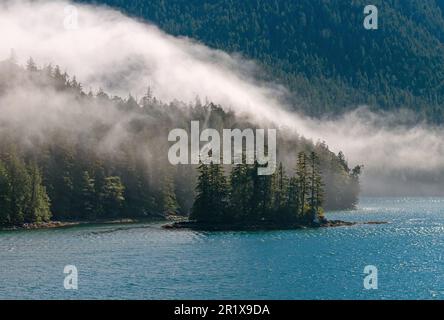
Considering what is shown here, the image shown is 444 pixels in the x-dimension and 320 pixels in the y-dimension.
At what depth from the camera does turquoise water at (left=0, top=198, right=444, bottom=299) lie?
310ft

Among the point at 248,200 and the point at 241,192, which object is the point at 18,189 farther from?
the point at 248,200

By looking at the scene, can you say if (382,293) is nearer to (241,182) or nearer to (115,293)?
(115,293)

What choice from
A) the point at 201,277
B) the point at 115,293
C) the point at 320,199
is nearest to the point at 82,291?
the point at 115,293

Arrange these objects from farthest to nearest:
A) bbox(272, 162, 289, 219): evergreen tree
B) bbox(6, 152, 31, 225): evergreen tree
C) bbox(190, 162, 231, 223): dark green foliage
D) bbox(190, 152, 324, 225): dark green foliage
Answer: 1. bbox(6, 152, 31, 225): evergreen tree
2. bbox(272, 162, 289, 219): evergreen tree
3. bbox(190, 152, 324, 225): dark green foliage
4. bbox(190, 162, 231, 223): dark green foliage

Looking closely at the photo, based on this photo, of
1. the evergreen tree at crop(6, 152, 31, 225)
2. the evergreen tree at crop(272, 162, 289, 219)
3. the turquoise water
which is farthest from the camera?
the evergreen tree at crop(6, 152, 31, 225)

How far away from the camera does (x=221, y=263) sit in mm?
119062

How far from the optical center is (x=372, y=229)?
18438 cm

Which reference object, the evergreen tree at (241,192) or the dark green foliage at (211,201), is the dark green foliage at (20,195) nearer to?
the dark green foliage at (211,201)

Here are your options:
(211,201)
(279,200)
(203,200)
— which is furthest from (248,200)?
(203,200)

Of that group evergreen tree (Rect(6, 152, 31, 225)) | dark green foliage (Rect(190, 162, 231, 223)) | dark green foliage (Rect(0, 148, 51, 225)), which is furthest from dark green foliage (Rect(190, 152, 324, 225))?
evergreen tree (Rect(6, 152, 31, 225))

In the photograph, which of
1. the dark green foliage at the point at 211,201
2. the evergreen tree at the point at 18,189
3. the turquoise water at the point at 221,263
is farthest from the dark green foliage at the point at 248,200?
the evergreen tree at the point at 18,189

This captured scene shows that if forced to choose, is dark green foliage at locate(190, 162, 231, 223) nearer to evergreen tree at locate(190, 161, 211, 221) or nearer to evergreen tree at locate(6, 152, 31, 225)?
evergreen tree at locate(190, 161, 211, 221)

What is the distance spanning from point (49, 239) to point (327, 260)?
6434cm
